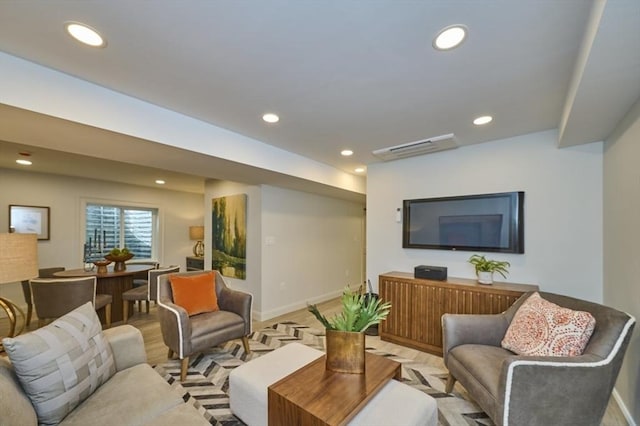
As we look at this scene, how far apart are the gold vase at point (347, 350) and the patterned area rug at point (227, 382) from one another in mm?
803

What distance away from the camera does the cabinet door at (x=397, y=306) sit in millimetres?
3170

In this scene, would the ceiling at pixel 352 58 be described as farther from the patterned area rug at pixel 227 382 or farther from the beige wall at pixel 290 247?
the patterned area rug at pixel 227 382

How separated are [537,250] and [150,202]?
6.73 metres

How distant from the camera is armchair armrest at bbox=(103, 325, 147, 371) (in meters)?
1.74

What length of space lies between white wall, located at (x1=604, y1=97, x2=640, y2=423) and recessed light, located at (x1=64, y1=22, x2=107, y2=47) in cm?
326

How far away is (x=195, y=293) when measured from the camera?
2848mm

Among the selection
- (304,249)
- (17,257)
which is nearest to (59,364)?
(17,257)

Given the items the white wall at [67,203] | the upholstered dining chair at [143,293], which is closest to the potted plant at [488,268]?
the upholstered dining chair at [143,293]

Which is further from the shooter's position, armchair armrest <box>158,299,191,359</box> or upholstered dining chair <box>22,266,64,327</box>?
upholstered dining chair <box>22,266,64,327</box>

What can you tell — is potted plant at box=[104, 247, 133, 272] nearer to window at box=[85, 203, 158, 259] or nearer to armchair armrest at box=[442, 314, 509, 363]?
window at box=[85, 203, 158, 259]

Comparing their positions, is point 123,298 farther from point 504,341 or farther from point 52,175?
point 504,341

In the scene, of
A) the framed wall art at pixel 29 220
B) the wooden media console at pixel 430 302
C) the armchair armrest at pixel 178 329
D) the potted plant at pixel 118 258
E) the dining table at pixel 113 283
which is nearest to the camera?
the armchair armrest at pixel 178 329

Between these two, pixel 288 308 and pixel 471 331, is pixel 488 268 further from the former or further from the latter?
pixel 288 308

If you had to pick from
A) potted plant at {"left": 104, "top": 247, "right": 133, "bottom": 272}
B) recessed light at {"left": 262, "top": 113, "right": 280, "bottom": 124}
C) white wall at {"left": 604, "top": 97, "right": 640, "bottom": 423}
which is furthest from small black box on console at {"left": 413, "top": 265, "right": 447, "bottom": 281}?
potted plant at {"left": 104, "top": 247, "right": 133, "bottom": 272}
